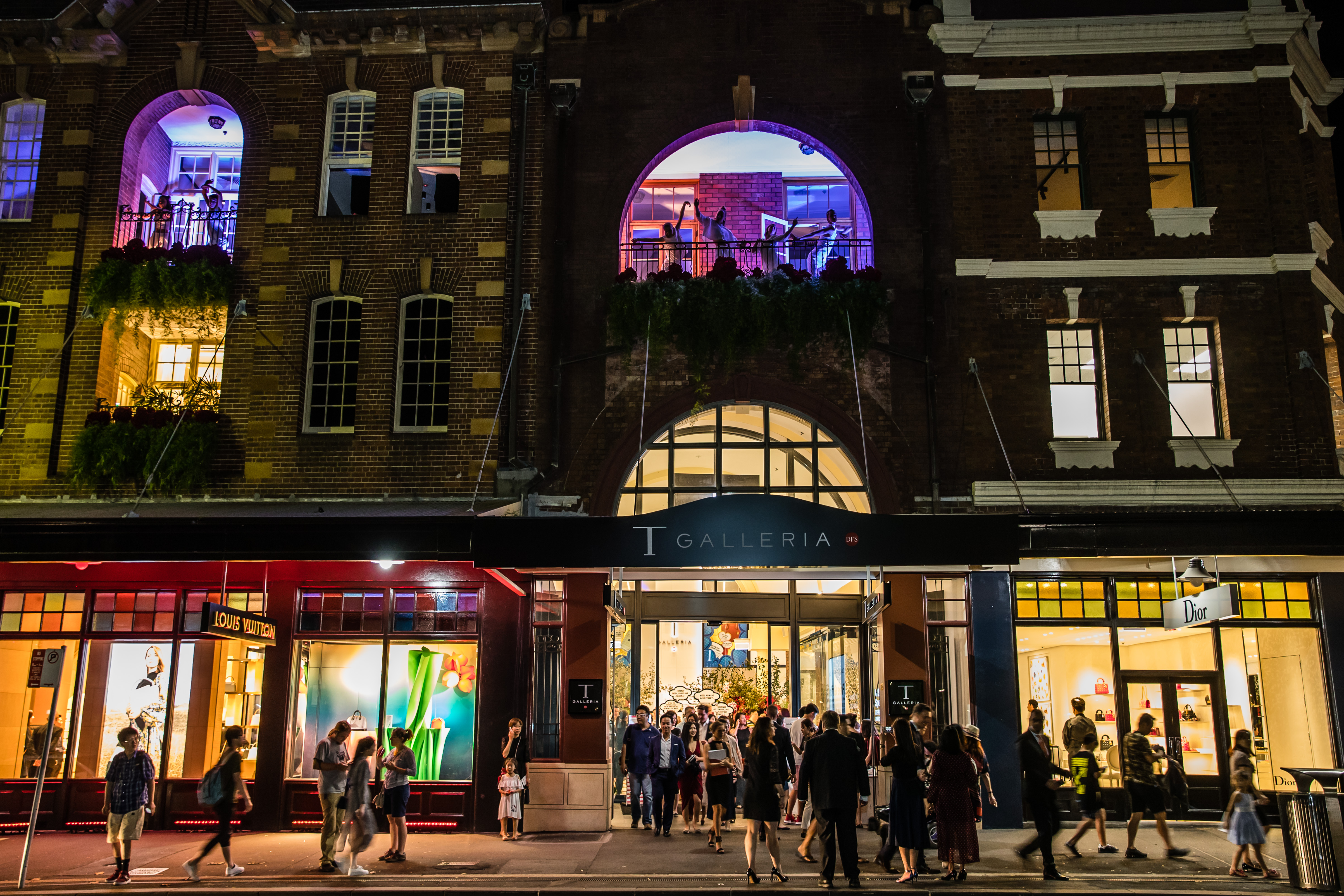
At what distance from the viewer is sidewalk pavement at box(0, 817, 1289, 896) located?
11406 millimetres

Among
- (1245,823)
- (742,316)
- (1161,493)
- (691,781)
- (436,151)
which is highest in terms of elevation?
(436,151)

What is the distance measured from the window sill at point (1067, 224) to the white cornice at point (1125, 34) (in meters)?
2.84

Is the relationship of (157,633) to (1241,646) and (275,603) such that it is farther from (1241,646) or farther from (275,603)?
(1241,646)

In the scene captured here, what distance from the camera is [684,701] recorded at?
19703mm

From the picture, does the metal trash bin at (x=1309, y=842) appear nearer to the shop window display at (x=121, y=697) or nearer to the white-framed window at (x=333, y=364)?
the white-framed window at (x=333, y=364)

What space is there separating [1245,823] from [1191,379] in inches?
296

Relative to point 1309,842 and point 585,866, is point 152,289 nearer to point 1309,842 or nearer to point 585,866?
point 585,866

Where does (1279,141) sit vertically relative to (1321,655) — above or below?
above

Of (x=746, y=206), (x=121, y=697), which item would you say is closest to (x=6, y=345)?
(x=121, y=697)

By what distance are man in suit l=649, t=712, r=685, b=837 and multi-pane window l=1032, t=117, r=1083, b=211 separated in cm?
1050

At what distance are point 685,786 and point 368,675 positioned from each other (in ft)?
17.7

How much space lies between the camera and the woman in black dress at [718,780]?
13.9m

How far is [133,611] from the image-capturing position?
1673 cm

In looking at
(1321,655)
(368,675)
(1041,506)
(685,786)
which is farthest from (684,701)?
(1321,655)
